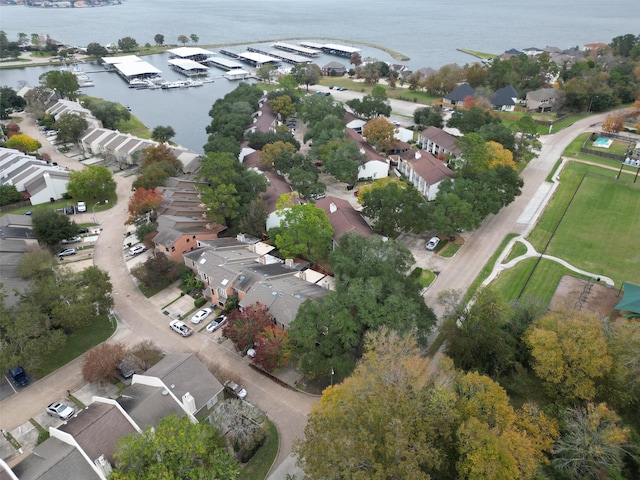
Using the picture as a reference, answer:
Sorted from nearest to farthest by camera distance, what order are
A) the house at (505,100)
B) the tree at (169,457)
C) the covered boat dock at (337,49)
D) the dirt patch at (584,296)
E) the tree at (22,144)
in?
the tree at (169,457) < the dirt patch at (584,296) < the tree at (22,144) < the house at (505,100) < the covered boat dock at (337,49)

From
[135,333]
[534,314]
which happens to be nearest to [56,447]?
[135,333]

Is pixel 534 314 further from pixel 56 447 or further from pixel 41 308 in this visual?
pixel 41 308

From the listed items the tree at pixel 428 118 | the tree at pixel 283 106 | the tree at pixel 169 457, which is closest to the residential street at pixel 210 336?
the tree at pixel 169 457

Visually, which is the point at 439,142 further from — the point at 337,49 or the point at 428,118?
the point at 337,49

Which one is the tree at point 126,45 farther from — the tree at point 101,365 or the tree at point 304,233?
the tree at point 101,365

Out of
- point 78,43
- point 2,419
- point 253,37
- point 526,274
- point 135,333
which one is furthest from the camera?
point 253,37

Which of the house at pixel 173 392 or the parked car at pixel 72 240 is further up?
the house at pixel 173 392

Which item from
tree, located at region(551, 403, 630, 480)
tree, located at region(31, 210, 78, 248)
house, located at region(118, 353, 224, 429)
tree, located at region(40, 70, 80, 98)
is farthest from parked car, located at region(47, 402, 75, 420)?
tree, located at region(40, 70, 80, 98)
